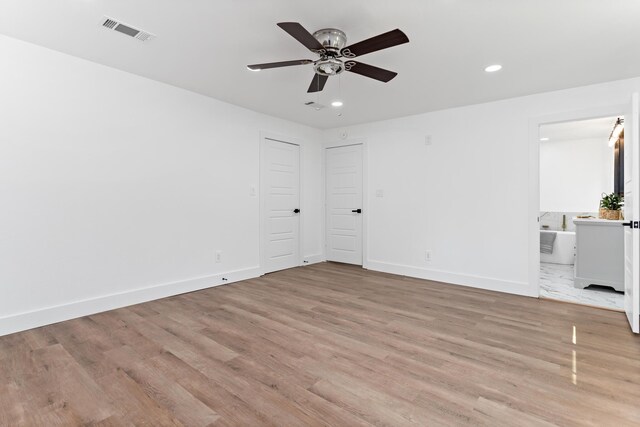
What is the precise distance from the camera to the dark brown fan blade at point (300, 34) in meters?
1.95

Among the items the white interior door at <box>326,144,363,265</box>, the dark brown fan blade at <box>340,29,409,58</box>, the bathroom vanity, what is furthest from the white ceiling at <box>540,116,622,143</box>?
the dark brown fan blade at <box>340,29,409,58</box>

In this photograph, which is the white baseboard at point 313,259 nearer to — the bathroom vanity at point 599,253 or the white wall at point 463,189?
the white wall at point 463,189

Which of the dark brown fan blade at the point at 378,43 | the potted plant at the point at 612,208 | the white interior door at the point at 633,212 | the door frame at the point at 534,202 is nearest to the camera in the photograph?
the dark brown fan blade at the point at 378,43

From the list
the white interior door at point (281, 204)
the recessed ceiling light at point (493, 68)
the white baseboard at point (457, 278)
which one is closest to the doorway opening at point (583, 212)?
the white baseboard at point (457, 278)

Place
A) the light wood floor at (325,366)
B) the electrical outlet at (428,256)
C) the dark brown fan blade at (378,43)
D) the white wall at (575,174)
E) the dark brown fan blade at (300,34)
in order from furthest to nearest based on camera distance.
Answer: the white wall at (575,174) → the electrical outlet at (428,256) → the dark brown fan blade at (378,43) → the dark brown fan blade at (300,34) → the light wood floor at (325,366)

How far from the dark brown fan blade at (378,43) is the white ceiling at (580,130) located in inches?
179

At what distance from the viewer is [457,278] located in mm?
4531

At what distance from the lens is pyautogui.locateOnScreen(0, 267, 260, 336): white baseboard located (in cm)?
279

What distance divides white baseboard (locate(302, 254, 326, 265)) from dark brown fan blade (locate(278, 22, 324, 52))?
158 inches

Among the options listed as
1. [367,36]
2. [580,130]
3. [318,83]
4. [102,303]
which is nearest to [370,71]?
[367,36]

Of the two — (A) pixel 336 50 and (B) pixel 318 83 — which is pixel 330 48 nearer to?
(A) pixel 336 50

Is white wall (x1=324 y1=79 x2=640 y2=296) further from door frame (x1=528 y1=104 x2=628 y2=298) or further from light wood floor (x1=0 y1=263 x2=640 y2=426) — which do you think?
light wood floor (x1=0 y1=263 x2=640 y2=426)

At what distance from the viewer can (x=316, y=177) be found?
19.7 ft

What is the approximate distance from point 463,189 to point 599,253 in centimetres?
195
